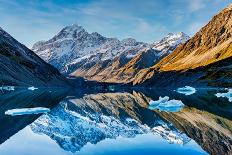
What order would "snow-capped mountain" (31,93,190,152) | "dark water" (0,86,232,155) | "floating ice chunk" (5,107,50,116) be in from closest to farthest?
"dark water" (0,86,232,155), "snow-capped mountain" (31,93,190,152), "floating ice chunk" (5,107,50,116)

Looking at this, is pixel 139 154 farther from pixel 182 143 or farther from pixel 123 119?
pixel 123 119

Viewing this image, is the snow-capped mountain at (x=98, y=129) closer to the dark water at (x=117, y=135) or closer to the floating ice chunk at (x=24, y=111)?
the dark water at (x=117, y=135)

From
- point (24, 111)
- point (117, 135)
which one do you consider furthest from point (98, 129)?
point (24, 111)

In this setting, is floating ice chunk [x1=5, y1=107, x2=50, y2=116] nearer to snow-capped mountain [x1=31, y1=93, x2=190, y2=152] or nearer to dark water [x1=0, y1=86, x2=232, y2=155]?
dark water [x1=0, y1=86, x2=232, y2=155]

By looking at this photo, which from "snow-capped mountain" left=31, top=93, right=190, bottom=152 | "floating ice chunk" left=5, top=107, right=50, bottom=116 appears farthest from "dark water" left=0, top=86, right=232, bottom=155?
"floating ice chunk" left=5, top=107, right=50, bottom=116

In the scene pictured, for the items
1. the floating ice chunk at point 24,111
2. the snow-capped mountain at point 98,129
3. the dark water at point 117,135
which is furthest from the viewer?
the floating ice chunk at point 24,111

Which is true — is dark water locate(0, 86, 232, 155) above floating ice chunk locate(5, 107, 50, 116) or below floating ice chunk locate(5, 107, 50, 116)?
below

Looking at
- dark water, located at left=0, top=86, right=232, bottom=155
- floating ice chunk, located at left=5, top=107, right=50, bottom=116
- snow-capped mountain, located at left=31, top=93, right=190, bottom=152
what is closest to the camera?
dark water, located at left=0, top=86, right=232, bottom=155

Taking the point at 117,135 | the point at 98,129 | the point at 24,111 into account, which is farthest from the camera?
the point at 24,111

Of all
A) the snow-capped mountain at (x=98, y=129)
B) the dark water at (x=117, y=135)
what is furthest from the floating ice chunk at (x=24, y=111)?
the snow-capped mountain at (x=98, y=129)

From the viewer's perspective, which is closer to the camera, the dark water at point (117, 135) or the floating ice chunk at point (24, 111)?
the dark water at point (117, 135)

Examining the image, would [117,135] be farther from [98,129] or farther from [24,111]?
[24,111]

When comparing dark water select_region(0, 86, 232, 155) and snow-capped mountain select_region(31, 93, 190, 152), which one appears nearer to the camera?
dark water select_region(0, 86, 232, 155)
